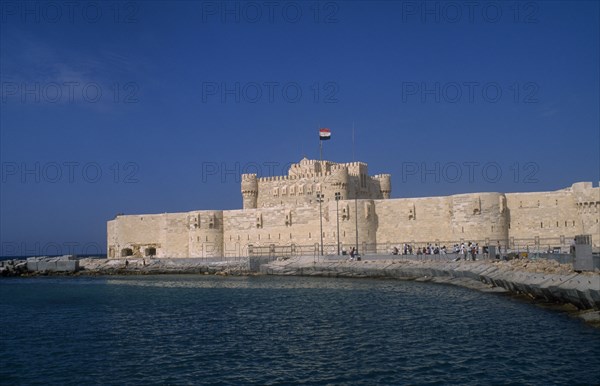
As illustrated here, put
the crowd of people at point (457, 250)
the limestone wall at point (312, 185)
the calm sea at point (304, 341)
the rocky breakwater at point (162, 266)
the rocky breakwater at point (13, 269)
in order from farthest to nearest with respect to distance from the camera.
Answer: the rocky breakwater at point (13, 269), the limestone wall at point (312, 185), the rocky breakwater at point (162, 266), the crowd of people at point (457, 250), the calm sea at point (304, 341)

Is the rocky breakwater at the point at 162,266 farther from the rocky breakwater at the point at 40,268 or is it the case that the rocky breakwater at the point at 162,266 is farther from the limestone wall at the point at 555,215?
the limestone wall at the point at 555,215

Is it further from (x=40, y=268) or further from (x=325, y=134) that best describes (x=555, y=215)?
(x=40, y=268)

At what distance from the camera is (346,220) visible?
3675 centimetres

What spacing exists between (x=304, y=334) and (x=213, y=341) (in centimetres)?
215

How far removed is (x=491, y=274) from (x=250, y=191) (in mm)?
26287

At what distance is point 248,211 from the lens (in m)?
41.9

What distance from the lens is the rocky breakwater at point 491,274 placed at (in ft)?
50.3

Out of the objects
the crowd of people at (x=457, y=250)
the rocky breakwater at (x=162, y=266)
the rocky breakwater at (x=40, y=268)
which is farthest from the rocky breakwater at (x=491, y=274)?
the rocky breakwater at (x=40, y=268)

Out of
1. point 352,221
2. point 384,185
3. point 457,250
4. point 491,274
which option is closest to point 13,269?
point 352,221

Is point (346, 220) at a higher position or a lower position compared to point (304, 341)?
higher

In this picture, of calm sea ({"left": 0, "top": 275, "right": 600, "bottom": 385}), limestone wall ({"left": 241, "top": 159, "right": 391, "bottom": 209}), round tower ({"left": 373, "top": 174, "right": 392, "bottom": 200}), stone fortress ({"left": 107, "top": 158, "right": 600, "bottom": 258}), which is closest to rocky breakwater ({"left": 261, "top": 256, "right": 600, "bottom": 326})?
calm sea ({"left": 0, "top": 275, "right": 600, "bottom": 385})

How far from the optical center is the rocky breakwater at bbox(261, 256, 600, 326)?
1534 centimetres

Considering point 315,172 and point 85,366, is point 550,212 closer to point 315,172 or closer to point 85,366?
point 315,172

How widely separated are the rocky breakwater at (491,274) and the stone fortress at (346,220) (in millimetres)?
3920
